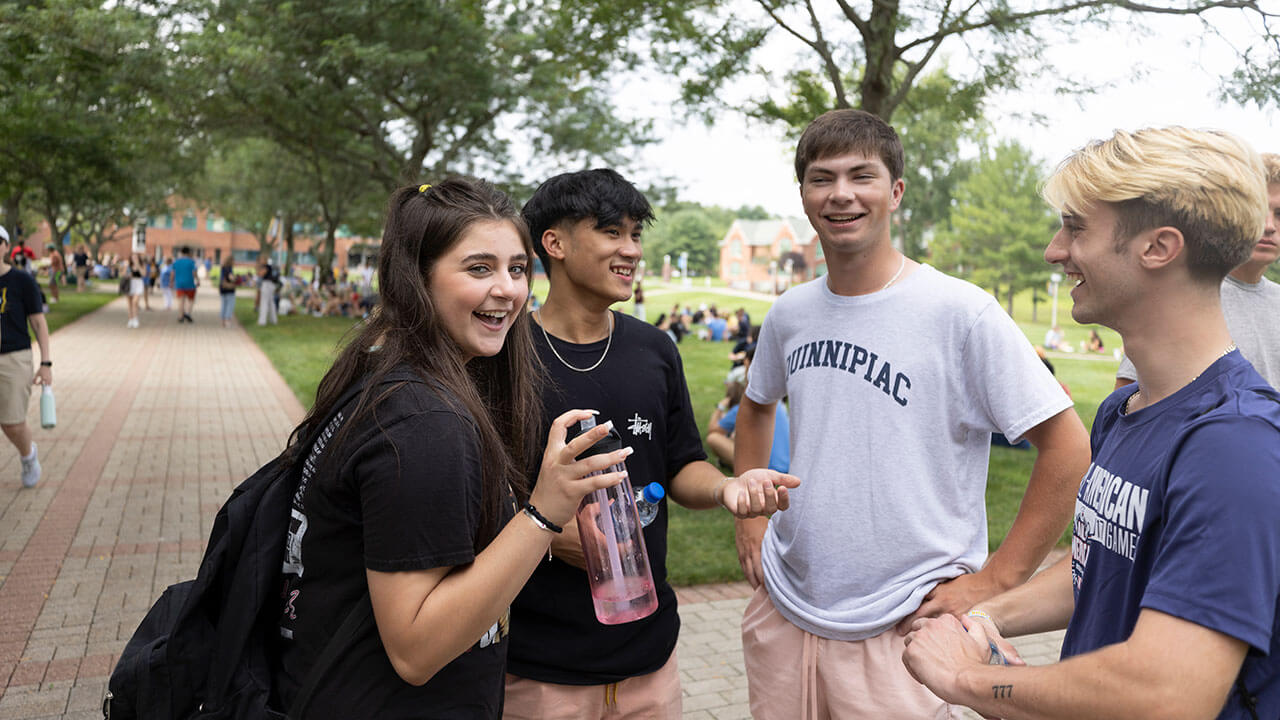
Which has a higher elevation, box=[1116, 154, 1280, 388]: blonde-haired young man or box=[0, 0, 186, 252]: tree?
box=[0, 0, 186, 252]: tree

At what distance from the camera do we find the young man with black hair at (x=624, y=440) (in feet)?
8.25

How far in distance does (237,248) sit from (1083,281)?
341ft

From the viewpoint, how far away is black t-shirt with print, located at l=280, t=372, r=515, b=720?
160 cm

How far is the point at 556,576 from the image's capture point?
2572mm

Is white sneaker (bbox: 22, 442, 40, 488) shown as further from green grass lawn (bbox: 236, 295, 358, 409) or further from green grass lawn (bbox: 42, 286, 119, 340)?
green grass lawn (bbox: 42, 286, 119, 340)

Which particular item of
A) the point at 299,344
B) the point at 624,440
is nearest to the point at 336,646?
the point at 624,440

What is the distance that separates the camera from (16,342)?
756 centimetres

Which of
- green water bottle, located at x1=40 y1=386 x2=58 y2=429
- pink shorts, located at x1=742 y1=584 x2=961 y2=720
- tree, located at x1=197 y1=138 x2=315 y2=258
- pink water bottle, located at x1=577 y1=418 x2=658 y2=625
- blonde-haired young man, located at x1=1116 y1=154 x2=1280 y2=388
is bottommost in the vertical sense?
green water bottle, located at x1=40 y1=386 x2=58 y2=429

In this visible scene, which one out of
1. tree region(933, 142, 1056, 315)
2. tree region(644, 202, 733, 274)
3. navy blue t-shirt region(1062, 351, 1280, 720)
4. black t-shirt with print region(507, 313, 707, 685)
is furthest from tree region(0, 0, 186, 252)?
tree region(644, 202, 733, 274)

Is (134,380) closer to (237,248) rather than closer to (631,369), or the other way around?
(631,369)

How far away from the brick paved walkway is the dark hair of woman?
3127 mm

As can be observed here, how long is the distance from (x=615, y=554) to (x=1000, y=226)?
5885 centimetres

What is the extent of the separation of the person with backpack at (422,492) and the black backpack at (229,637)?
0.10ft

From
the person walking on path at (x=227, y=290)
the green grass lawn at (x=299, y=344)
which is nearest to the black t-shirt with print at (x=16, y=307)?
the green grass lawn at (x=299, y=344)
